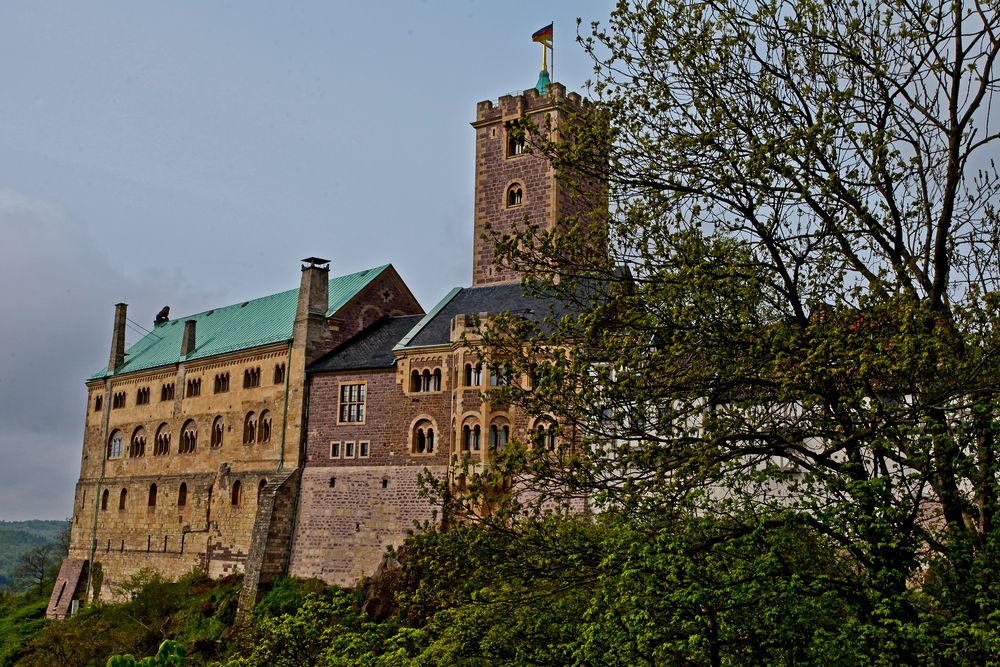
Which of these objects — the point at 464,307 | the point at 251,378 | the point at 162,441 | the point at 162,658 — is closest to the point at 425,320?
the point at 464,307

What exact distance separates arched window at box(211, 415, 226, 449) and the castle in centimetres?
7

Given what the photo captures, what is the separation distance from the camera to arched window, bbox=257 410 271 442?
48.9 meters

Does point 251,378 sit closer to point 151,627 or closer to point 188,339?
point 188,339

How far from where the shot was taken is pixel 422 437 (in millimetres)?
42906

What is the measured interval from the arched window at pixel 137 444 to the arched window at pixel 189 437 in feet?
14.7

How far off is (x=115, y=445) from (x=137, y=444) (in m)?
2.59

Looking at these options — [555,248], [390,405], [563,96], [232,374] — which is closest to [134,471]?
[232,374]

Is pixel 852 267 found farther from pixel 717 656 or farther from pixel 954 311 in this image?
pixel 717 656

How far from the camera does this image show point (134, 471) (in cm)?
5859

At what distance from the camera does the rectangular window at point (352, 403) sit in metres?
45.3

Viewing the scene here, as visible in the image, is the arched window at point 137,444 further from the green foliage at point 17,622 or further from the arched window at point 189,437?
the green foliage at point 17,622

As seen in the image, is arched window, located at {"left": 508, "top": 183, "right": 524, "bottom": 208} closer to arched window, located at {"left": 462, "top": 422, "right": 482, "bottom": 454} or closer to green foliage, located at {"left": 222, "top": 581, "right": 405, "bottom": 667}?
arched window, located at {"left": 462, "top": 422, "right": 482, "bottom": 454}

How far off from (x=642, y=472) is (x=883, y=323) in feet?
12.8

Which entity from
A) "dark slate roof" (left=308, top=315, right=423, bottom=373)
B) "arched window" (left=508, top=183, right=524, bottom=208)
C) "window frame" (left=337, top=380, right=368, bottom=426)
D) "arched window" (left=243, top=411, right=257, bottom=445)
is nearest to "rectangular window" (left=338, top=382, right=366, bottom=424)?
"window frame" (left=337, top=380, right=368, bottom=426)
